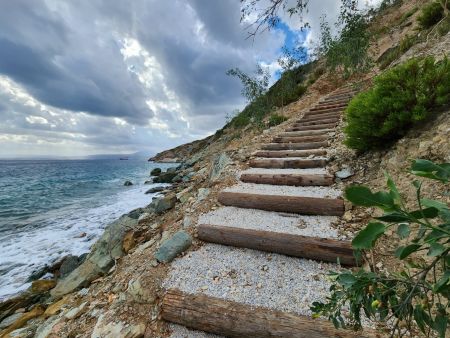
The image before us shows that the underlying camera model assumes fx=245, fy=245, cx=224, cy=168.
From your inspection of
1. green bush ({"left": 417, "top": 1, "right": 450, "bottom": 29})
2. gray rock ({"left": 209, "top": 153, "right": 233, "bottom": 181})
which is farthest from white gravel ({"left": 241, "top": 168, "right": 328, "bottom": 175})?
green bush ({"left": 417, "top": 1, "right": 450, "bottom": 29})

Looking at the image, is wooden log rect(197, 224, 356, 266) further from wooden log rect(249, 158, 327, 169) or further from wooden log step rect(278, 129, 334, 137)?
wooden log step rect(278, 129, 334, 137)

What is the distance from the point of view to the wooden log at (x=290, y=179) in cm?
402

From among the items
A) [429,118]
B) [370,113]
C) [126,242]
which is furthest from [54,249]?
[429,118]

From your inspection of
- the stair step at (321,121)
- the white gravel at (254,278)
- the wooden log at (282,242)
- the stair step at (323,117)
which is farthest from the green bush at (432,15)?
the white gravel at (254,278)

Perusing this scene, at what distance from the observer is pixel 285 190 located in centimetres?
402

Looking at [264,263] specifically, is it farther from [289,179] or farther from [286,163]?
[286,163]

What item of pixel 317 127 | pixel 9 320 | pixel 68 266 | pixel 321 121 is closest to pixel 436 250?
pixel 9 320

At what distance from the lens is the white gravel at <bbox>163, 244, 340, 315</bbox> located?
2227 mm

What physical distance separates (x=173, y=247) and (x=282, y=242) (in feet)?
4.39

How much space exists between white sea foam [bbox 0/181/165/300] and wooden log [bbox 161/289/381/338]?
552 centimetres

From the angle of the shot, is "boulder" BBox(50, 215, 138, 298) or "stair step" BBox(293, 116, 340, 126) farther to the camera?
"stair step" BBox(293, 116, 340, 126)

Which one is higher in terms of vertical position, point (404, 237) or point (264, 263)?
point (404, 237)

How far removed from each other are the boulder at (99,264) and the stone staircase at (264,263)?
2500mm

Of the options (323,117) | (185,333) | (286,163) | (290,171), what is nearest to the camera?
(185,333)
